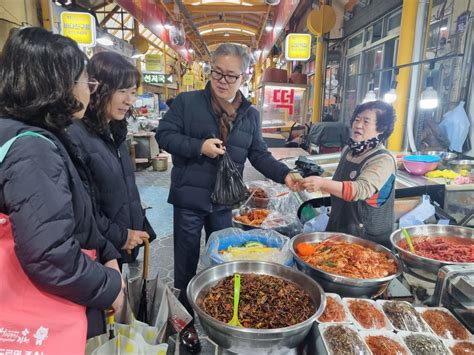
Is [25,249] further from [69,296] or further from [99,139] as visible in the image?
[99,139]

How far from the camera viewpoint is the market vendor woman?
2059 millimetres

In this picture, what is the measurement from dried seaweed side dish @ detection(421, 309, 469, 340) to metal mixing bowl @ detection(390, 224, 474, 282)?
22 cm

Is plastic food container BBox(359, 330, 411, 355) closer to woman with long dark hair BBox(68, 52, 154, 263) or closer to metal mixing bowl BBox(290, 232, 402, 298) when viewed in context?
metal mixing bowl BBox(290, 232, 402, 298)

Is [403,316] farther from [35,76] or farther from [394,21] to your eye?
[394,21]

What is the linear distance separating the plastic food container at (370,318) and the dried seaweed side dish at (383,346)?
53 mm

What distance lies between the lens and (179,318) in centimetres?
150

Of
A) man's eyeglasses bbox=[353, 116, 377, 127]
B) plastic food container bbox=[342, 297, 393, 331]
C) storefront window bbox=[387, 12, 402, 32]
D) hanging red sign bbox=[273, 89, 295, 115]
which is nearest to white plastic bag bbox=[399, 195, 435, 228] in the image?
man's eyeglasses bbox=[353, 116, 377, 127]

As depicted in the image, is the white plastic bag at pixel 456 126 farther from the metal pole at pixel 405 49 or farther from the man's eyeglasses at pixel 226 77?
the man's eyeglasses at pixel 226 77

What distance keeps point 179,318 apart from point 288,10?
747 centimetres

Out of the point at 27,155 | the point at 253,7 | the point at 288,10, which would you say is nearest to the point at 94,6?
the point at 253,7

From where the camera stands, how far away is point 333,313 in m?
1.37

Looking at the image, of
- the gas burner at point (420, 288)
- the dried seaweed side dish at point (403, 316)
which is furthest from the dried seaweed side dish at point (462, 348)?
the gas burner at point (420, 288)

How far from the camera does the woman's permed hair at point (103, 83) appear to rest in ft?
6.05

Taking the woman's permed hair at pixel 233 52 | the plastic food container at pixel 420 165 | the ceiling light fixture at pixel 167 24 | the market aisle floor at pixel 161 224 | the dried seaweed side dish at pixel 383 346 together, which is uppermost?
the ceiling light fixture at pixel 167 24
